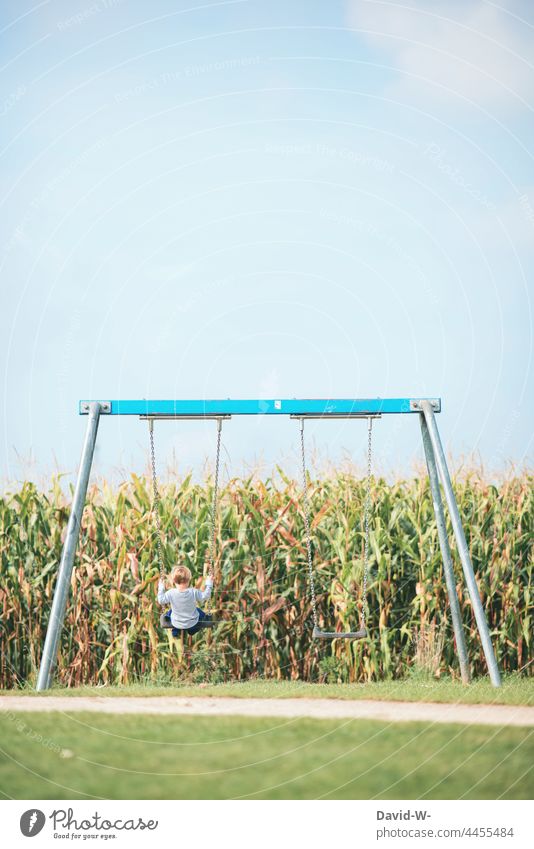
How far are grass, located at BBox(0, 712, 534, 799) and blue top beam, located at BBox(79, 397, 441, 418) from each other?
3.26 meters

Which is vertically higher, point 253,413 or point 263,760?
point 253,413

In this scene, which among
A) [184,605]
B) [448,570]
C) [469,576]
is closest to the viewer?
[184,605]

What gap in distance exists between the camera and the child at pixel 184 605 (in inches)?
381

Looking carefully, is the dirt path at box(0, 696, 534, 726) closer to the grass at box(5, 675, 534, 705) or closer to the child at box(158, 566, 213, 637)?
the grass at box(5, 675, 534, 705)

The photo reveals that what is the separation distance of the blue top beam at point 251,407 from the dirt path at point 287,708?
2.89 m

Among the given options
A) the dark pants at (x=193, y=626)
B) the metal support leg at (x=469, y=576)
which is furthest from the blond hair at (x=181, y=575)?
the metal support leg at (x=469, y=576)

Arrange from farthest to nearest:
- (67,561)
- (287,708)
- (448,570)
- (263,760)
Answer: (448,570) < (67,561) < (287,708) < (263,760)

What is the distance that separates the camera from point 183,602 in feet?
32.2

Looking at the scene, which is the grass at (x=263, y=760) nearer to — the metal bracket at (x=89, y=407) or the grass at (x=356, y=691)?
the grass at (x=356, y=691)

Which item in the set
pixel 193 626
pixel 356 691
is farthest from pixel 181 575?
pixel 356 691

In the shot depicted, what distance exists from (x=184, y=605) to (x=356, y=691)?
1998 millimetres

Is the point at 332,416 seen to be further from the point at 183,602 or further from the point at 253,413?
the point at 183,602

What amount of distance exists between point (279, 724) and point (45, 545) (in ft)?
15.6

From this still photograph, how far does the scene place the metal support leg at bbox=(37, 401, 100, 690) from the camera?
32.2ft
